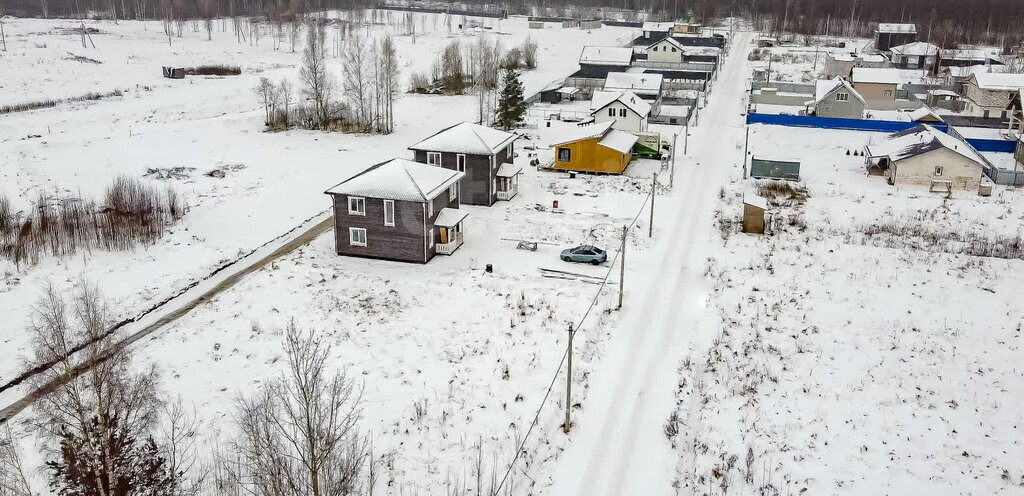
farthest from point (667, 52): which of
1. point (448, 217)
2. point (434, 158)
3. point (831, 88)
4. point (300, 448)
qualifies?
point (300, 448)

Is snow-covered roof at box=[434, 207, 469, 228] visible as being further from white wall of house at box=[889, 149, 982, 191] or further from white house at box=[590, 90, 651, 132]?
white wall of house at box=[889, 149, 982, 191]

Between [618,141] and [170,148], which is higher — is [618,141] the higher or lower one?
the higher one

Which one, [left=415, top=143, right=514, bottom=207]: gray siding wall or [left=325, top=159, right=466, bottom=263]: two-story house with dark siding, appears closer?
[left=325, top=159, right=466, bottom=263]: two-story house with dark siding

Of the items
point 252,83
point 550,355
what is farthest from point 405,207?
point 252,83

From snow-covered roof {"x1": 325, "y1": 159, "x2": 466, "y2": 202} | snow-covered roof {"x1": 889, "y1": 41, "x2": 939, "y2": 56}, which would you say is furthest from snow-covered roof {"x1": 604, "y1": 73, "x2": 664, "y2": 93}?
snow-covered roof {"x1": 889, "y1": 41, "x2": 939, "y2": 56}

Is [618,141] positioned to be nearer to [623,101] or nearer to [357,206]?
[623,101]
